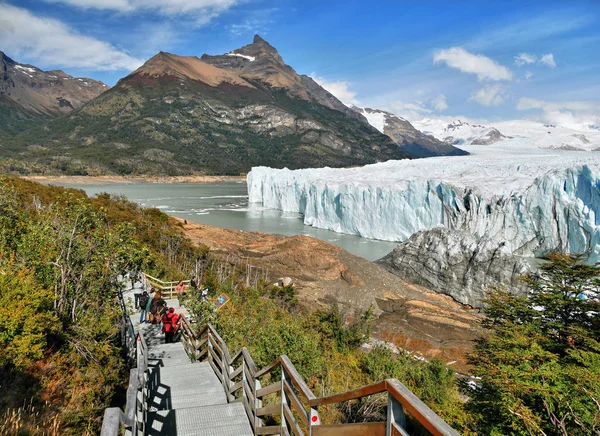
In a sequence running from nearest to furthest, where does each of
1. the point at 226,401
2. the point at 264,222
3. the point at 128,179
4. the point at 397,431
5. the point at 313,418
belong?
the point at 397,431 → the point at 313,418 → the point at 226,401 → the point at 264,222 → the point at 128,179

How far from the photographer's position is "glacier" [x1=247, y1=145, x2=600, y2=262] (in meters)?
25.9

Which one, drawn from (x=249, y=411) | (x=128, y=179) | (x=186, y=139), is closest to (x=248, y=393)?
(x=249, y=411)

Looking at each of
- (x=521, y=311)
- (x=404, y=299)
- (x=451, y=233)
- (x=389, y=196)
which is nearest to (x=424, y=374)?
Answer: (x=521, y=311)

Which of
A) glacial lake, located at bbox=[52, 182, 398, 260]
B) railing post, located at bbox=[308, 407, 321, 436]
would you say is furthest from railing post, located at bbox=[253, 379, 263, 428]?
glacial lake, located at bbox=[52, 182, 398, 260]

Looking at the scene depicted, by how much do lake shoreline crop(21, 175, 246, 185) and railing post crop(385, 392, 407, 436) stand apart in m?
103

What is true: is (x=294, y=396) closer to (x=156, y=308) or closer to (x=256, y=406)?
(x=256, y=406)

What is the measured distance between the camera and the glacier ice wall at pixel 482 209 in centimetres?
2570

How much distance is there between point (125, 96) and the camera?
19662cm

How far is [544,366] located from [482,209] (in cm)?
2722

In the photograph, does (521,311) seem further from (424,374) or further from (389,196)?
(389,196)

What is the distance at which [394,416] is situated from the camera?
1.74 meters

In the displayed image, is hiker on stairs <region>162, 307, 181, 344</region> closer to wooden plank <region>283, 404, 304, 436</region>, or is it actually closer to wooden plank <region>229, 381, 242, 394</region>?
wooden plank <region>229, 381, 242, 394</region>

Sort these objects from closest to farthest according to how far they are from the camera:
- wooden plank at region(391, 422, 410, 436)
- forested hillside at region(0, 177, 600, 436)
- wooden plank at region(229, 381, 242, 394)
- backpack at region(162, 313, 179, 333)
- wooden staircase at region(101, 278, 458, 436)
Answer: wooden plank at region(391, 422, 410, 436) < wooden staircase at region(101, 278, 458, 436) < forested hillside at region(0, 177, 600, 436) < wooden plank at region(229, 381, 242, 394) < backpack at region(162, 313, 179, 333)

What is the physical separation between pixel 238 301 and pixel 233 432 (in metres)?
12.4
